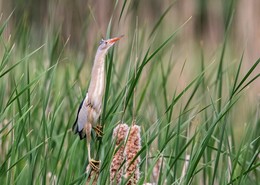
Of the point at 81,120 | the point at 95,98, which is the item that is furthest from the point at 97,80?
the point at 81,120

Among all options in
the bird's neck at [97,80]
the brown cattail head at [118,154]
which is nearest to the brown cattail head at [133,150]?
the brown cattail head at [118,154]

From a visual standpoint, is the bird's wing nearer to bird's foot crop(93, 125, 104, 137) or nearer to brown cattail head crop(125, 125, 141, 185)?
bird's foot crop(93, 125, 104, 137)

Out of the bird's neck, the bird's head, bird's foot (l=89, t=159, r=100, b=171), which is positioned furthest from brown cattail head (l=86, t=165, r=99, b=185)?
the bird's head

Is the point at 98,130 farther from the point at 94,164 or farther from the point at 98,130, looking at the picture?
the point at 94,164

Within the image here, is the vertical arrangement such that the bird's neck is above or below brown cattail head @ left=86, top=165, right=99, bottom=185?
above

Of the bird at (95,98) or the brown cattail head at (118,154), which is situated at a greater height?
the bird at (95,98)

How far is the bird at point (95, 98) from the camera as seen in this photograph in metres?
2.14

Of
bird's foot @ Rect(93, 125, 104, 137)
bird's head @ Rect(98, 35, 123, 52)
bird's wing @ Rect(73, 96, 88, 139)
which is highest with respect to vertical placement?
bird's head @ Rect(98, 35, 123, 52)

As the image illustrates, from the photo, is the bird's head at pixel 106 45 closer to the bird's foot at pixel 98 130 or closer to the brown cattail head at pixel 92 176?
the bird's foot at pixel 98 130

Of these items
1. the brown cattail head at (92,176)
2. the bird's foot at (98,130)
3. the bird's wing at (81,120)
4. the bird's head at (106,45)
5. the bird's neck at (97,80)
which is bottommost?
the brown cattail head at (92,176)

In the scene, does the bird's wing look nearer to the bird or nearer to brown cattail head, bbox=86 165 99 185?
the bird

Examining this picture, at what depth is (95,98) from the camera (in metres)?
2.16

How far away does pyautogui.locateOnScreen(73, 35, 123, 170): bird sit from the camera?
7.03 feet

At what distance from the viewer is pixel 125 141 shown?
2107 mm
